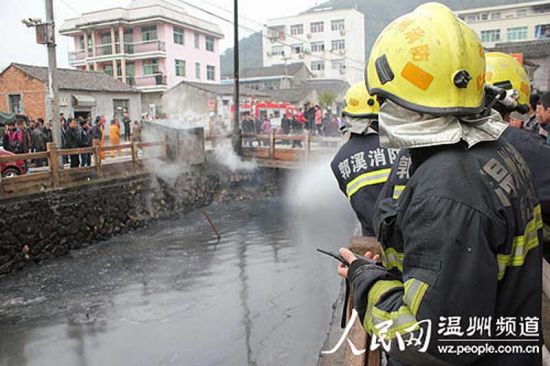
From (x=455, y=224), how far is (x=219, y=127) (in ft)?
81.2

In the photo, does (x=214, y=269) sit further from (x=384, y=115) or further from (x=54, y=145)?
(x=384, y=115)

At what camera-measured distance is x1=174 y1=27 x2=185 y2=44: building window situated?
38281mm

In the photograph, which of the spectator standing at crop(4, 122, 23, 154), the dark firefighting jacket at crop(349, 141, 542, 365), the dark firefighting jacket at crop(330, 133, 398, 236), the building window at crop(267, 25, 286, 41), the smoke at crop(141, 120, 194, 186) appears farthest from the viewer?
the building window at crop(267, 25, 286, 41)

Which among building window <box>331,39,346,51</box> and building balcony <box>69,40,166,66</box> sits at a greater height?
building window <box>331,39,346,51</box>

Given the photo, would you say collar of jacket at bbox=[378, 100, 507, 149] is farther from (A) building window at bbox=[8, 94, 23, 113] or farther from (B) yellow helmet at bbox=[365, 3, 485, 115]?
(A) building window at bbox=[8, 94, 23, 113]

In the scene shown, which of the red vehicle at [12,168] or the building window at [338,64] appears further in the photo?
the building window at [338,64]

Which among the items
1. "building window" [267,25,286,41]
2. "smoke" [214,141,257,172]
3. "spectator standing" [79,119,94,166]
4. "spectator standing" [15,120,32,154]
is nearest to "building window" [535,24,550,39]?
"building window" [267,25,286,41]

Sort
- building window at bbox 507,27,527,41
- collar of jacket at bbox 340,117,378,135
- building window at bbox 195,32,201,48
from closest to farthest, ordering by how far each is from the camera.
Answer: collar of jacket at bbox 340,117,378,135 → building window at bbox 195,32,201,48 → building window at bbox 507,27,527,41

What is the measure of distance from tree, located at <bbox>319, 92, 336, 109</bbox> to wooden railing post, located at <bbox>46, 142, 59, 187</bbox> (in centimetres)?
3132

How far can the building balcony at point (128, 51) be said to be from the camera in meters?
36.7

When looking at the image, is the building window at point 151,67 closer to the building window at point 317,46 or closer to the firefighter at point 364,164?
the building window at point 317,46

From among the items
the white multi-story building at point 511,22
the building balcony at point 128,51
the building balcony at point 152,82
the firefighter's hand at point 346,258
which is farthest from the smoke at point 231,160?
the white multi-story building at point 511,22

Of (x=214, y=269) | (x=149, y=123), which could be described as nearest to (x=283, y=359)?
(x=214, y=269)

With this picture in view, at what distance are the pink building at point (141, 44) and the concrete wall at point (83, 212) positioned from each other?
21037 millimetres
